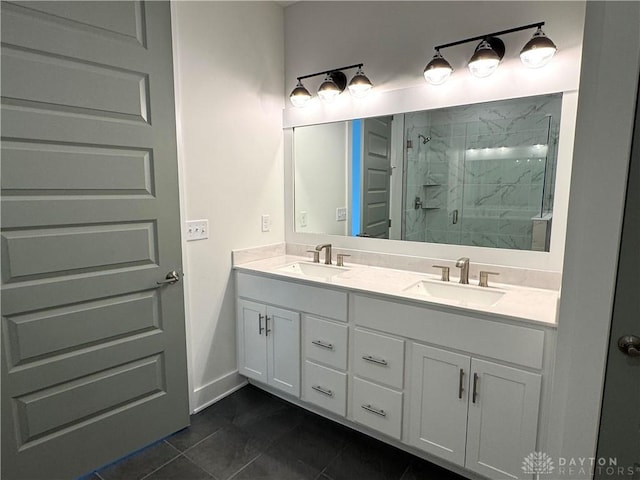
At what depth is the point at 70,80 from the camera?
1.55 meters

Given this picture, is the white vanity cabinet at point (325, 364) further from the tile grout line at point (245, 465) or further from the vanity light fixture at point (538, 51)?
the vanity light fixture at point (538, 51)

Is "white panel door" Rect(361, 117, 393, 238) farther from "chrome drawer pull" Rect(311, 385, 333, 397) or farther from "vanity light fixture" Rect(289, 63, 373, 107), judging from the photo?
"chrome drawer pull" Rect(311, 385, 333, 397)

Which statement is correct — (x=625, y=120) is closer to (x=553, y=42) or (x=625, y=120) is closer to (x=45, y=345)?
(x=553, y=42)

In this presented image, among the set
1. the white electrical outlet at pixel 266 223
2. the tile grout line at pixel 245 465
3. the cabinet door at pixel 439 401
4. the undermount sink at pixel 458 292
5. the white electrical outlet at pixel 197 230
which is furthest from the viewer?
the white electrical outlet at pixel 266 223

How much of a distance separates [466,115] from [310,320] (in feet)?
4.69

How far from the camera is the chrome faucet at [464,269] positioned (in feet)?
6.40

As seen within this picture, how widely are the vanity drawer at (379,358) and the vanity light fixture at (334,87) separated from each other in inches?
57.2

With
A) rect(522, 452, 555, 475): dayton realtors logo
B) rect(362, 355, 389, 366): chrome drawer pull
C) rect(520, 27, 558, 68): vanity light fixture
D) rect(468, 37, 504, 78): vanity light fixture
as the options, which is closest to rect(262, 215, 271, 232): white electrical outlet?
rect(362, 355, 389, 366): chrome drawer pull

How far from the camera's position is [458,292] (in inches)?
76.7

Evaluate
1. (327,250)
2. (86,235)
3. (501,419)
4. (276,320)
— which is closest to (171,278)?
(86,235)

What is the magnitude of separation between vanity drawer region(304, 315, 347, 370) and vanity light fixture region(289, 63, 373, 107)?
1411 mm

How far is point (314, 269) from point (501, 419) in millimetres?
1392

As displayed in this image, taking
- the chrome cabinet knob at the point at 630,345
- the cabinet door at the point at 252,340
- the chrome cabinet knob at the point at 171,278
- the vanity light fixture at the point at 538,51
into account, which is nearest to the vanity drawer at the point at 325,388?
the cabinet door at the point at 252,340

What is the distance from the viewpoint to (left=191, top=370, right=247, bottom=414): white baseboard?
2258mm
